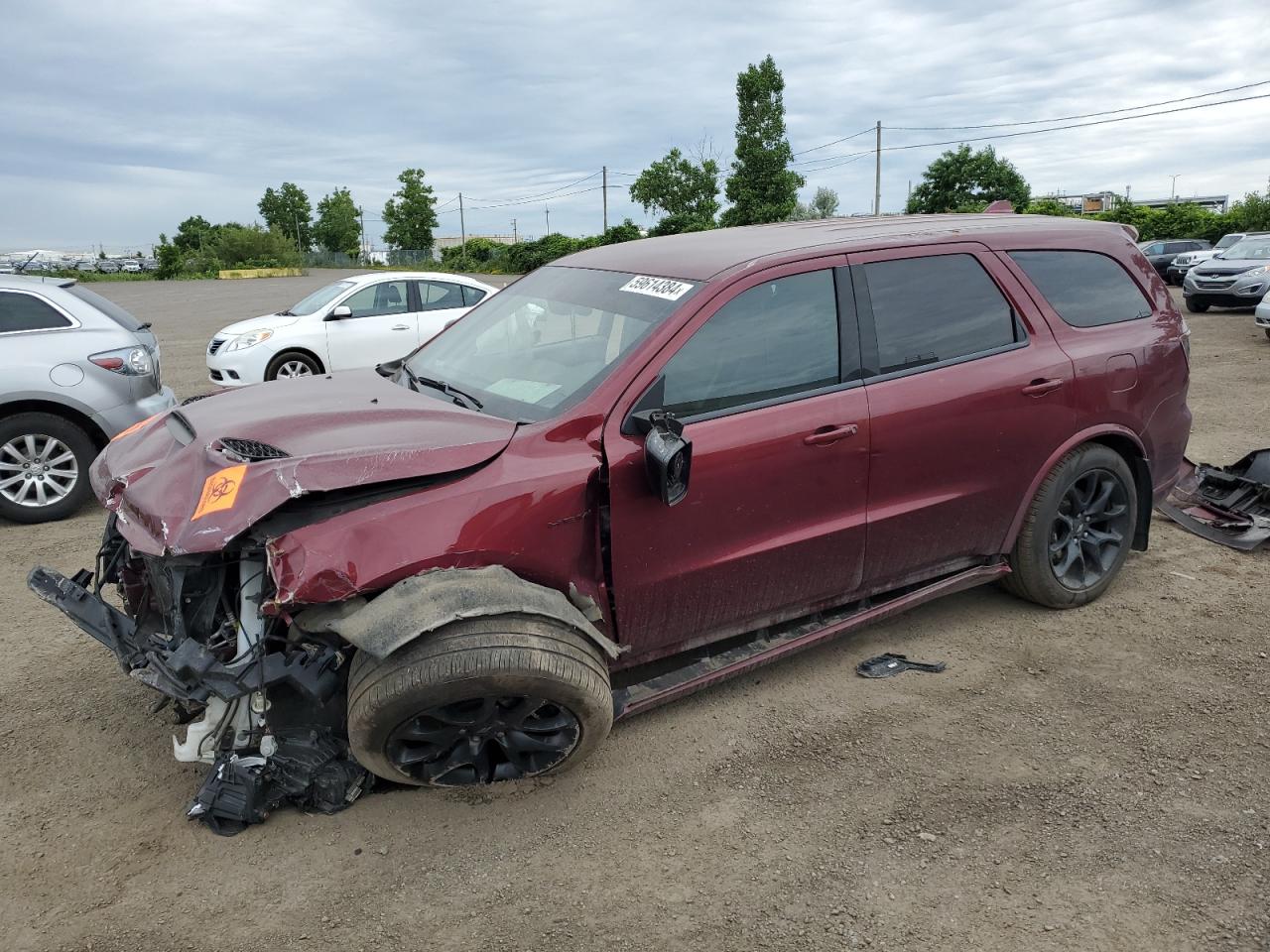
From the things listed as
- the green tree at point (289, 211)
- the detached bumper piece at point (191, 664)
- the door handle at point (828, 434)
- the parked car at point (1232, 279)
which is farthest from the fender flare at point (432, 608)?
the green tree at point (289, 211)

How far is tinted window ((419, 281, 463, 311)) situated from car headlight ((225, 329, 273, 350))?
68.2 inches

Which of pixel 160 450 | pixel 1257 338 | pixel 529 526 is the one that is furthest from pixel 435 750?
pixel 1257 338

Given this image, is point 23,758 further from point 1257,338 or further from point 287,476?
point 1257,338

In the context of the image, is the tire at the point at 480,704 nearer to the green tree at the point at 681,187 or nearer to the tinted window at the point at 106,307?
the tinted window at the point at 106,307

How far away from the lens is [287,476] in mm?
2709

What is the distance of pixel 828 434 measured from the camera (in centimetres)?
340

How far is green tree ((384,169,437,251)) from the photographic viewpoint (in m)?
75.5

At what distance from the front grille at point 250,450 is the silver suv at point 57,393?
4.00 m

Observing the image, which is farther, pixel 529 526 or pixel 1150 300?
pixel 1150 300

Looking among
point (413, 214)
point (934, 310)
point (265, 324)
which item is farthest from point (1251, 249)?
point (413, 214)

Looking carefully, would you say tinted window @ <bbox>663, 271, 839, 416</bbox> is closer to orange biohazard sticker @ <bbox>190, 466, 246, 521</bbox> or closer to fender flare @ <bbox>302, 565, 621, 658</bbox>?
fender flare @ <bbox>302, 565, 621, 658</bbox>

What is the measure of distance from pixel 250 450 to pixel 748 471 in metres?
1.62

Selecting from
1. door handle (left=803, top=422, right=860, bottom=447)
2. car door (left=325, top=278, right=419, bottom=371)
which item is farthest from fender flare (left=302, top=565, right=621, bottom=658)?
car door (left=325, top=278, right=419, bottom=371)

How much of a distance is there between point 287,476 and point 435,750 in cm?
95
